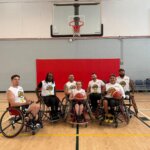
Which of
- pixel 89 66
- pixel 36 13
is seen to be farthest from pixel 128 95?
pixel 36 13

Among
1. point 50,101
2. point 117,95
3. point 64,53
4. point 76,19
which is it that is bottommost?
point 50,101

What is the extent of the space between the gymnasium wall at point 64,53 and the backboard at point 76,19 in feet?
1.66

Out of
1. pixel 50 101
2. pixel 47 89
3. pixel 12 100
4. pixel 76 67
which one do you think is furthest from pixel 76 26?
pixel 12 100

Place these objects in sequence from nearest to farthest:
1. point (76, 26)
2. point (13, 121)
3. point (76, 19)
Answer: point (13, 121), point (76, 26), point (76, 19)

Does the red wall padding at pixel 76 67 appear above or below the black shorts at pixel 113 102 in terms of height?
above

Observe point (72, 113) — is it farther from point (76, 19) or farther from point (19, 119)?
point (76, 19)

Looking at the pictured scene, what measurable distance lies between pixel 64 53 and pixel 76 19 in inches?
61.7

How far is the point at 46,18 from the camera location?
10641 mm

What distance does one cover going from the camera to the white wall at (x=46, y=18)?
10.5 metres

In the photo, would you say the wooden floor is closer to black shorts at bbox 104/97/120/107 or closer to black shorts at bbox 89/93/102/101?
black shorts at bbox 104/97/120/107

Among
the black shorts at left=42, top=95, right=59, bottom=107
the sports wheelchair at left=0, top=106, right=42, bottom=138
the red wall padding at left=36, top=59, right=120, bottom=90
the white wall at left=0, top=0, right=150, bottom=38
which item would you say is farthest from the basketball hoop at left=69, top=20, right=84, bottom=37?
the sports wheelchair at left=0, top=106, right=42, bottom=138

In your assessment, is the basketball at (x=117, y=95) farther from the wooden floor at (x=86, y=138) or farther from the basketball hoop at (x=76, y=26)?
the basketball hoop at (x=76, y=26)

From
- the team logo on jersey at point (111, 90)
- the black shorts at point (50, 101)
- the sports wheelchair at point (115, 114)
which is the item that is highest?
the team logo on jersey at point (111, 90)

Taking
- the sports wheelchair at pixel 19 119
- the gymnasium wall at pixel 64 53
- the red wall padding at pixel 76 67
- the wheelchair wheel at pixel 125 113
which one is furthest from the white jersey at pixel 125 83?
the gymnasium wall at pixel 64 53
